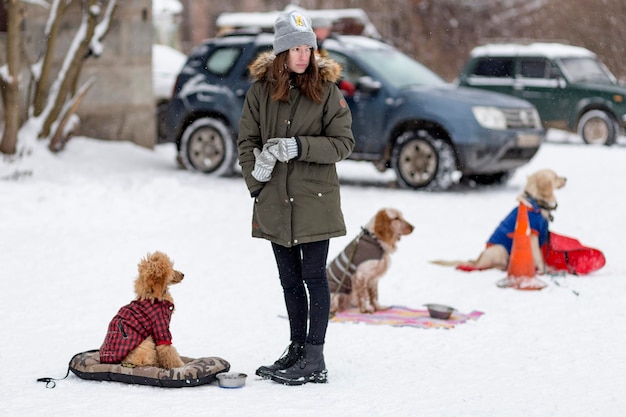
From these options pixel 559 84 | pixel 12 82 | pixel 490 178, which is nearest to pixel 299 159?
pixel 12 82

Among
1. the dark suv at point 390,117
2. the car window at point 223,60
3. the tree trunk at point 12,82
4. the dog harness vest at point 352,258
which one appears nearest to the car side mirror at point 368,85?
the dark suv at point 390,117

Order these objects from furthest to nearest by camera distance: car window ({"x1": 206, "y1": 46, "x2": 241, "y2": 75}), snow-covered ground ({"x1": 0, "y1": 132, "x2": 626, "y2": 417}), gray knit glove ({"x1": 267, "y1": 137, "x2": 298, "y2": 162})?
1. car window ({"x1": 206, "y1": 46, "x2": 241, "y2": 75})
2. gray knit glove ({"x1": 267, "y1": 137, "x2": 298, "y2": 162})
3. snow-covered ground ({"x1": 0, "y1": 132, "x2": 626, "y2": 417})

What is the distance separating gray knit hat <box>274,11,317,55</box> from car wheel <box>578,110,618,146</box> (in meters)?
15.3

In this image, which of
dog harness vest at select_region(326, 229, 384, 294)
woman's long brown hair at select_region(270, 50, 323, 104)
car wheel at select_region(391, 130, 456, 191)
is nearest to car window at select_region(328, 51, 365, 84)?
car wheel at select_region(391, 130, 456, 191)

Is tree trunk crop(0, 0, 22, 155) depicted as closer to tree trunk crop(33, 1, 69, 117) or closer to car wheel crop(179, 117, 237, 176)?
tree trunk crop(33, 1, 69, 117)

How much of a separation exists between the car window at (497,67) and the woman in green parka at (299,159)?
16.1 metres

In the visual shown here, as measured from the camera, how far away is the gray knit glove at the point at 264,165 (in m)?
5.04

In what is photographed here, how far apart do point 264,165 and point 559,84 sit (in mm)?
16021

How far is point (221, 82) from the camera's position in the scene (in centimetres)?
1389

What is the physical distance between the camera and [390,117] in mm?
12922

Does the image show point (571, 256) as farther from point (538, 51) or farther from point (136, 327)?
point (538, 51)

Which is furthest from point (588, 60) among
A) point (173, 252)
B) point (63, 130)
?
point (173, 252)

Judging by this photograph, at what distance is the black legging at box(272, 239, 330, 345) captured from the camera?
5188 millimetres

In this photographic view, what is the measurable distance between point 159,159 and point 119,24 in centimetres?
205
